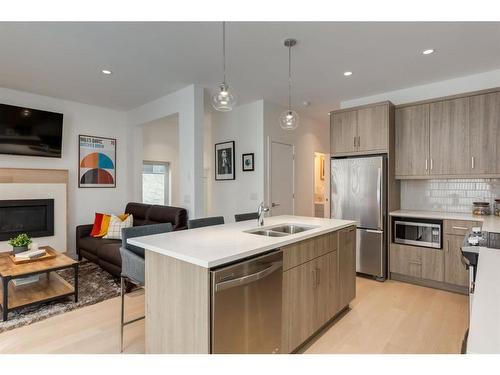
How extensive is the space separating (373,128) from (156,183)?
451cm

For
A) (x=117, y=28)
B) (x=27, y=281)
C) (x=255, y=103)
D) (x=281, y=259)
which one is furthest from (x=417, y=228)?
(x=27, y=281)

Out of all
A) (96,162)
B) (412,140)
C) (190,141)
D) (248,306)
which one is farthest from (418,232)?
(96,162)

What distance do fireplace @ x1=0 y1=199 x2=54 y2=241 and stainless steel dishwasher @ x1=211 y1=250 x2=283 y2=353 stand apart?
13.4 feet

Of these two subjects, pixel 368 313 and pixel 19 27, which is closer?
pixel 19 27

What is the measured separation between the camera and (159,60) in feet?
9.98

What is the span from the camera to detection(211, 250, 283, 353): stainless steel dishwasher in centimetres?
146

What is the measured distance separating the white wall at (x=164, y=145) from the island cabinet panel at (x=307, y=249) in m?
3.78

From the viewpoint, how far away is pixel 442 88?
367 centimetres

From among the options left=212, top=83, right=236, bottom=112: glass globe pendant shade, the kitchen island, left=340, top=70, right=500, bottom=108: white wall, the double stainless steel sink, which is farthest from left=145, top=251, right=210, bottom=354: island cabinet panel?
left=340, top=70, right=500, bottom=108: white wall

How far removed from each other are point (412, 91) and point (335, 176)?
158 centimetres

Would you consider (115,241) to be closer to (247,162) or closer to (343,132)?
(247,162)

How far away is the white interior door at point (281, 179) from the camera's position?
4660 millimetres

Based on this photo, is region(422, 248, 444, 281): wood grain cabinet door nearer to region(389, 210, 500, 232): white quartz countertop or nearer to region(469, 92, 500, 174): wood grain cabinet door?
region(389, 210, 500, 232): white quartz countertop
